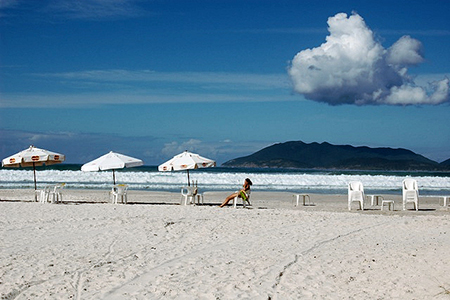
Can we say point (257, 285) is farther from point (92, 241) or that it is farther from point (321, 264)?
point (92, 241)

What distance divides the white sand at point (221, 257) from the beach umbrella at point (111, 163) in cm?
451

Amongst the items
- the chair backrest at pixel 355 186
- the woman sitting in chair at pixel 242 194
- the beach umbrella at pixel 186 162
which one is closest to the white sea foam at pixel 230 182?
the beach umbrella at pixel 186 162

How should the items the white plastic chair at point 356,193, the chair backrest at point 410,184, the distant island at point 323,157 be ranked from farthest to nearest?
the distant island at point 323,157, the chair backrest at point 410,184, the white plastic chair at point 356,193

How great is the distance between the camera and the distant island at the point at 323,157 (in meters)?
112

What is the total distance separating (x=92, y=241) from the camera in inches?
395

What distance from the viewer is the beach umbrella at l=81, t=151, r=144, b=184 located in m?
18.7

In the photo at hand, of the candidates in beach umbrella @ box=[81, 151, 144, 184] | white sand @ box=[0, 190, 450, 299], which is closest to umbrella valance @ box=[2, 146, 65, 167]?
beach umbrella @ box=[81, 151, 144, 184]

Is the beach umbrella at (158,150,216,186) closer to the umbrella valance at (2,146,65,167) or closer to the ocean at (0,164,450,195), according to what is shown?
the umbrella valance at (2,146,65,167)

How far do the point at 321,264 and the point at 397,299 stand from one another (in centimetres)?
194

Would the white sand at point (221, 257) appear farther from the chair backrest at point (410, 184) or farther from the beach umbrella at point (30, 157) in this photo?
the beach umbrella at point (30, 157)

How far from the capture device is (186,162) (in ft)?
60.0

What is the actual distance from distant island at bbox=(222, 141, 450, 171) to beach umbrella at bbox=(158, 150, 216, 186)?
3526 inches

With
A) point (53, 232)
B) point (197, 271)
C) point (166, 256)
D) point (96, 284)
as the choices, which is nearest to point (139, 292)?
point (96, 284)

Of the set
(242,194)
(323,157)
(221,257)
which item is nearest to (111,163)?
(242,194)
